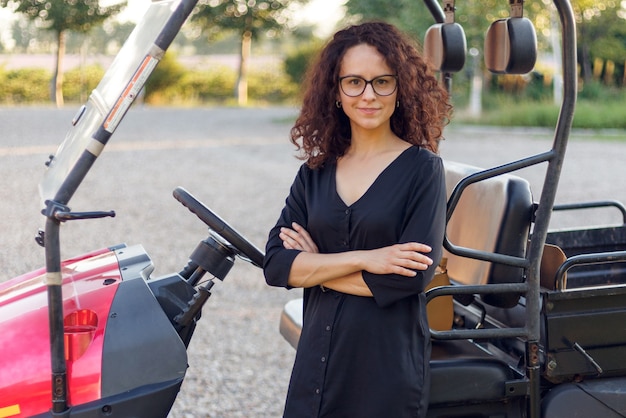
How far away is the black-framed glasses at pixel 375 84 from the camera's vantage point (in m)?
2.13

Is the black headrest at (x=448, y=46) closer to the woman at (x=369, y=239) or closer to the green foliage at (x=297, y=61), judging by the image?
the woman at (x=369, y=239)

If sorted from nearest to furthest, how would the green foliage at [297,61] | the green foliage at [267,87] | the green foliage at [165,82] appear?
the green foliage at [165,82], the green foliage at [297,61], the green foliage at [267,87]

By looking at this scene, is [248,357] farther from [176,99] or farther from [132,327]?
[176,99]

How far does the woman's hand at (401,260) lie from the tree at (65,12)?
1001 millimetres

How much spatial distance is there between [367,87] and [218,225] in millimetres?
532

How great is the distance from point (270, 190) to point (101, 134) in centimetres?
865

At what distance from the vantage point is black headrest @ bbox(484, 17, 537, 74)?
7.23ft

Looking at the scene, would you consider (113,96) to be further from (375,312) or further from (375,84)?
(375,312)

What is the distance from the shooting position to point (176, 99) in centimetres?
3017

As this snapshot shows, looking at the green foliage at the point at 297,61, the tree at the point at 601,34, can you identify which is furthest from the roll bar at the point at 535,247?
the green foliage at the point at 297,61

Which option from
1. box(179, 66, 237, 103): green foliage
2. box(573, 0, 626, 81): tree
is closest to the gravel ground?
box(179, 66, 237, 103): green foliage

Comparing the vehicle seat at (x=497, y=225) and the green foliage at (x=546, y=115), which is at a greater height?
the vehicle seat at (x=497, y=225)

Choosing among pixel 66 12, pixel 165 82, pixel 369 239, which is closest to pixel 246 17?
pixel 165 82

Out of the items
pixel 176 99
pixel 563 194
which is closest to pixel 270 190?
pixel 563 194
